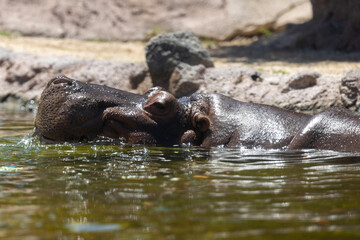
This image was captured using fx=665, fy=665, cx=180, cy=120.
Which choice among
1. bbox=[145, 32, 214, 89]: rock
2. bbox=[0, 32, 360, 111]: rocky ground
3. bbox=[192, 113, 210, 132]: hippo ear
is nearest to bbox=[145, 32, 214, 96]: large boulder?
bbox=[145, 32, 214, 89]: rock

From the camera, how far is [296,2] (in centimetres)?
1888

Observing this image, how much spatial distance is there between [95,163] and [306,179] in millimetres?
1602

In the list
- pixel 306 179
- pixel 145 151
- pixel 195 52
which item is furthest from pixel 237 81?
pixel 306 179

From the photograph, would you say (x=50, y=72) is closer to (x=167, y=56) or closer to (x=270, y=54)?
(x=167, y=56)

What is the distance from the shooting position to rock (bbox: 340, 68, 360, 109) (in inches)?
328

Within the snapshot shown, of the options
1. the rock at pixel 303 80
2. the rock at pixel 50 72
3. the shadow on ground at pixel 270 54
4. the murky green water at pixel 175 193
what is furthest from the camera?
the shadow on ground at pixel 270 54

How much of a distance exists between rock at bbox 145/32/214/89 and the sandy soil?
1476 millimetres

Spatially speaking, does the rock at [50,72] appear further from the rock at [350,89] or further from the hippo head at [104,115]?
the hippo head at [104,115]

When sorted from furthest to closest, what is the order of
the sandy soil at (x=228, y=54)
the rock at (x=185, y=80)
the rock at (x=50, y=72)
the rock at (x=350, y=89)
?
the sandy soil at (x=228, y=54)
the rock at (x=50, y=72)
the rock at (x=185, y=80)
the rock at (x=350, y=89)

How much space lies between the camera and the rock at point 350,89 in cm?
834

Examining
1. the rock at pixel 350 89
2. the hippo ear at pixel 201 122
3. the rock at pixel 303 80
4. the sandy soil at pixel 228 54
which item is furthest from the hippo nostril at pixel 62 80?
the sandy soil at pixel 228 54

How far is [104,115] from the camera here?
5.49 meters

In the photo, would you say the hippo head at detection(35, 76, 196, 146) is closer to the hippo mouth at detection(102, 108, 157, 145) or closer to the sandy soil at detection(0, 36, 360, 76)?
the hippo mouth at detection(102, 108, 157, 145)

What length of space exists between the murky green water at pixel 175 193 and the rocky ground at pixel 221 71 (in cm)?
383
